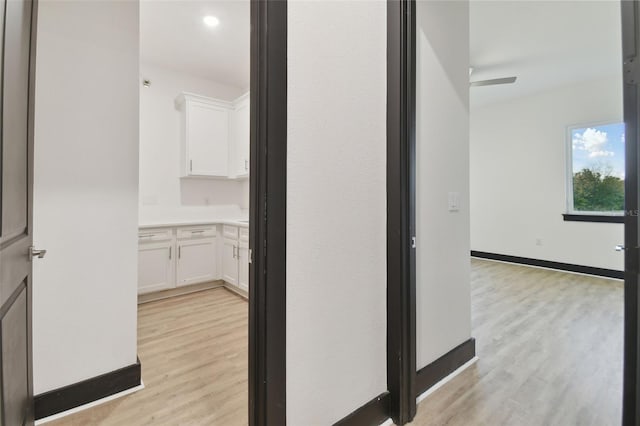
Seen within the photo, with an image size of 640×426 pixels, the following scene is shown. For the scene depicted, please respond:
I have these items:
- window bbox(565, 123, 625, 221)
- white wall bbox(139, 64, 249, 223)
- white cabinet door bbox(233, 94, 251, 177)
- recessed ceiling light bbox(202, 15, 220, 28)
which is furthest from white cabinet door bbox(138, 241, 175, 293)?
window bbox(565, 123, 625, 221)

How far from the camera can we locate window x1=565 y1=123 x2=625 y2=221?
13.3 ft

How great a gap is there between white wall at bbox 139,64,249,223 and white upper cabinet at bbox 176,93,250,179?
0.16 m

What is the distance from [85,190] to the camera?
1587mm

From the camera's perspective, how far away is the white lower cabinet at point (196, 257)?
344cm

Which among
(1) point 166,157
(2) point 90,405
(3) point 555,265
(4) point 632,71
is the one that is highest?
(1) point 166,157

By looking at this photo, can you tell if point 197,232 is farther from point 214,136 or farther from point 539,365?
point 539,365

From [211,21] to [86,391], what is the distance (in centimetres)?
299

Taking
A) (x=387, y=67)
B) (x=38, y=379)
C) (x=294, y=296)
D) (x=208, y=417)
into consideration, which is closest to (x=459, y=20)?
(x=387, y=67)

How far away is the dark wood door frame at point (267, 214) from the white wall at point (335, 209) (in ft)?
0.15

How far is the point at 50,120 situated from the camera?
1.51 m

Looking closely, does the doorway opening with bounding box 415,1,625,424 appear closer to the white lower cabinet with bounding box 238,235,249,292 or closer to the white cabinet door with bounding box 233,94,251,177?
the white lower cabinet with bounding box 238,235,249,292

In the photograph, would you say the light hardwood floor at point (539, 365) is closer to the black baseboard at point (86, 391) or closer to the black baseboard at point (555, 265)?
the black baseboard at point (555, 265)

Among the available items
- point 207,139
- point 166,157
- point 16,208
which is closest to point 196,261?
point 166,157

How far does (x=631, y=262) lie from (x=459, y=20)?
1.67m
